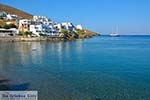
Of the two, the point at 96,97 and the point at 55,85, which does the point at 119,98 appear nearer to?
the point at 96,97

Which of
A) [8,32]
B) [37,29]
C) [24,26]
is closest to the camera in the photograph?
[8,32]

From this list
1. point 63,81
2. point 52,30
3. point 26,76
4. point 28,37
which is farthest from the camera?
point 52,30

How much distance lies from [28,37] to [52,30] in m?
20.8

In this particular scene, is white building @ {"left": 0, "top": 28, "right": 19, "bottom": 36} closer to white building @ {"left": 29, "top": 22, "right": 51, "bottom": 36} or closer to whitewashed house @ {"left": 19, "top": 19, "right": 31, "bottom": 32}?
whitewashed house @ {"left": 19, "top": 19, "right": 31, "bottom": 32}

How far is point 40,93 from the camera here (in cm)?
1836

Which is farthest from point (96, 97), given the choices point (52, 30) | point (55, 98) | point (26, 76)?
point (52, 30)

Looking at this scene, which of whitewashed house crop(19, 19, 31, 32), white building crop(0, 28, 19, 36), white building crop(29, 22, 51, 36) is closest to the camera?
white building crop(0, 28, 19, 36)

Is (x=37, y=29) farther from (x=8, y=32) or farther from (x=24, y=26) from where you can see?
(x=8, y=32)

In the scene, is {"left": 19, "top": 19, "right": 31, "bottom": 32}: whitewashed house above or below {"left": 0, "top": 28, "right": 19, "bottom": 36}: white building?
above

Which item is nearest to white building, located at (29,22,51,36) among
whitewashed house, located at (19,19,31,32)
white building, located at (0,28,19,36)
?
whitewashed house, located at (19,19,31,32)

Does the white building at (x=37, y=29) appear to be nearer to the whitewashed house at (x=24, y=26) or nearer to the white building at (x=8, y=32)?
the whitewashed house at (x=24, y=26)

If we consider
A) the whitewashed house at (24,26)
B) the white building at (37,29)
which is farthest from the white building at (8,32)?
the white building at (37,29)

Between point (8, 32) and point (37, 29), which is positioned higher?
point (37, 29)

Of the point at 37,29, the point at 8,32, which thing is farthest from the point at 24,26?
the point at 8,32
